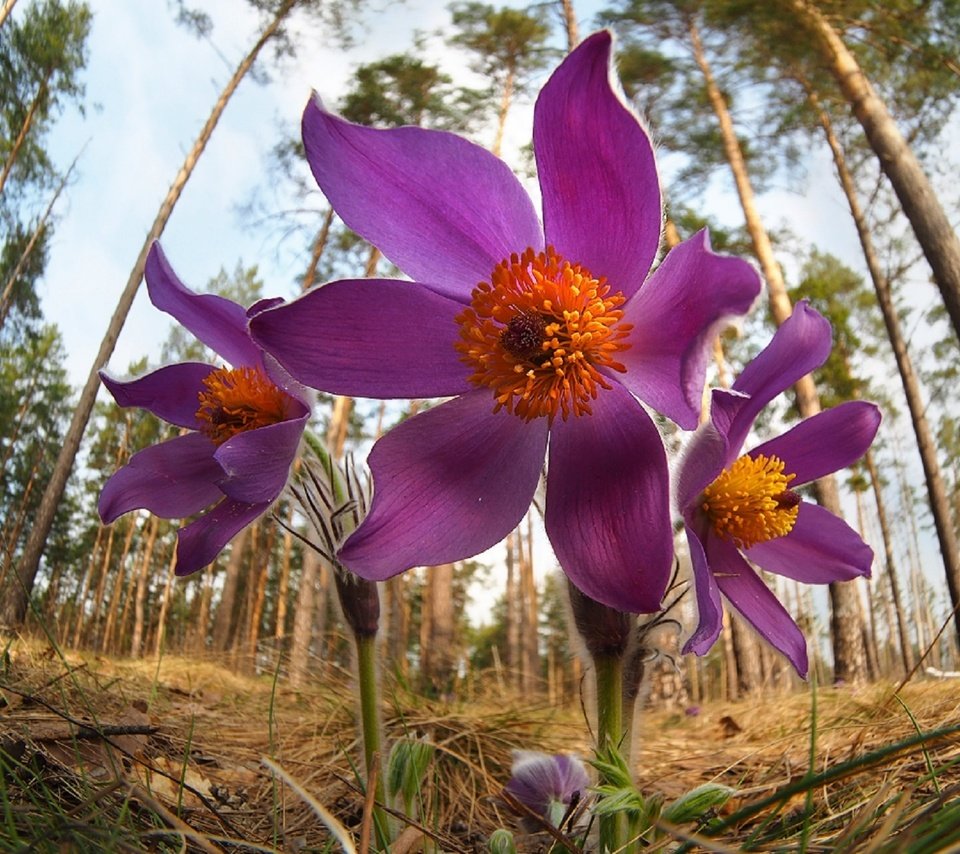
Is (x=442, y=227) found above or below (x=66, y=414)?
below

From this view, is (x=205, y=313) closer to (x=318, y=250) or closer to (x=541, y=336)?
(x=541, y=336)

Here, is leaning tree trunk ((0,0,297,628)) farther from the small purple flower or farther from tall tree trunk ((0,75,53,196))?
the small purple flower

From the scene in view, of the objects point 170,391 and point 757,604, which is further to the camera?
point 170,391

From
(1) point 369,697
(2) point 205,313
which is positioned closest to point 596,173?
(2) point 205,313

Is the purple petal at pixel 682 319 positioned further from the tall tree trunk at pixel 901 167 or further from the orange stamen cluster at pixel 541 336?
the tall tree trunk at pixel 901 167

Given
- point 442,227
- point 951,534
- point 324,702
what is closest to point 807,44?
point 951,534

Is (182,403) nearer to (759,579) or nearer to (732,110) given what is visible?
(759,579)

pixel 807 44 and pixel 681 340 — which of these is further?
pixel 807 44
